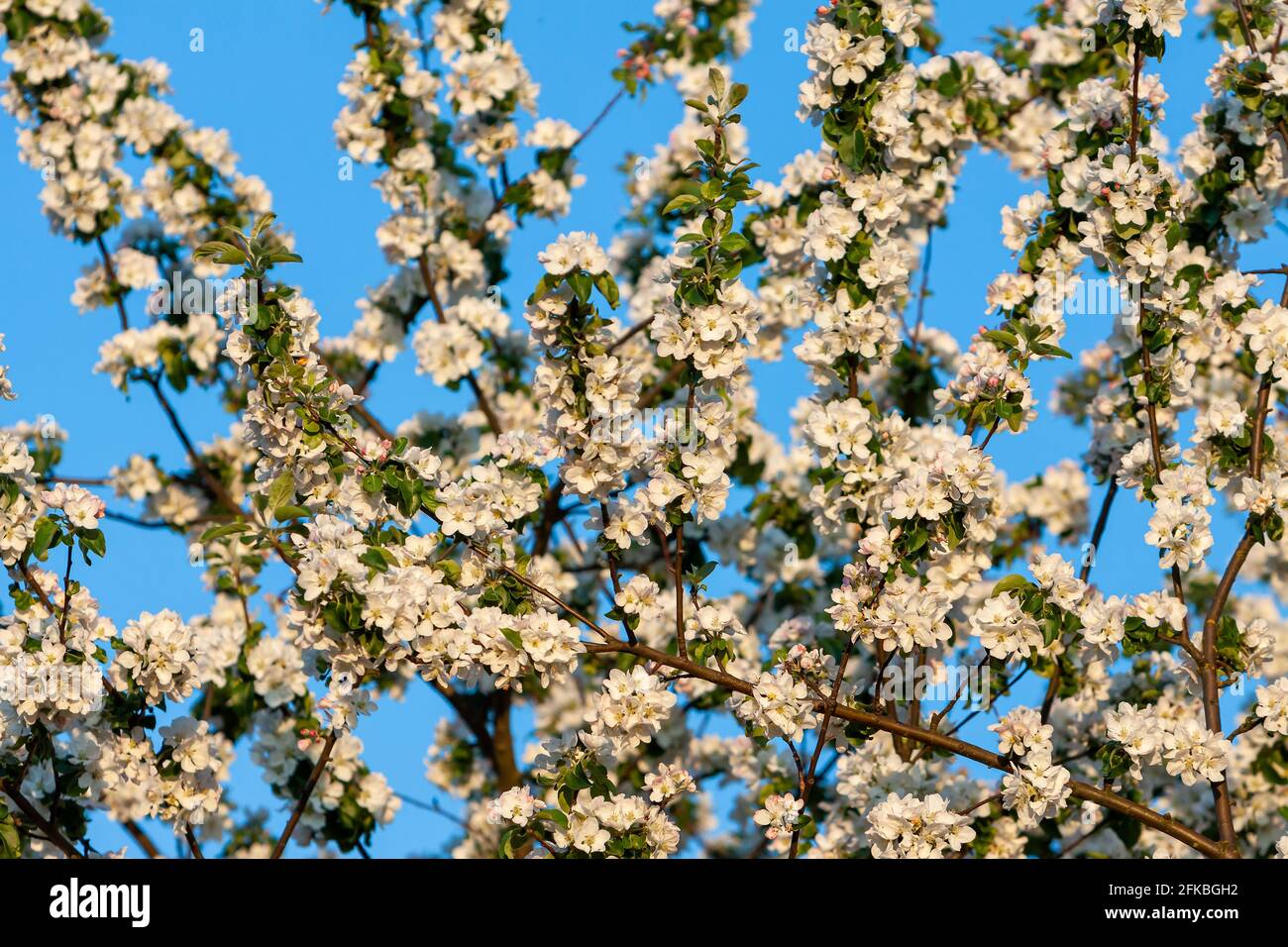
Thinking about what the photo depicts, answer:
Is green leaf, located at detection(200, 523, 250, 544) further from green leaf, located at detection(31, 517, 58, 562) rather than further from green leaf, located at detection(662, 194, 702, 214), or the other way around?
green leaf, located at detection(662, 194, 702, 214)

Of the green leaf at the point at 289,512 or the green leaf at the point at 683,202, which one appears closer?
the green leaf at the point at 289,512

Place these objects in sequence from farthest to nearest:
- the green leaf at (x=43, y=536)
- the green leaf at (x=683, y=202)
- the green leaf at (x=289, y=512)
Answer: the green leaf at (x=43, y=536), the green leaf at (x=683, y=202), the green leaf at (x=289, y=512)

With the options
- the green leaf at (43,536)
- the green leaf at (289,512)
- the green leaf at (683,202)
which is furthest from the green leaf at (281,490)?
the green leaf at (683,202)

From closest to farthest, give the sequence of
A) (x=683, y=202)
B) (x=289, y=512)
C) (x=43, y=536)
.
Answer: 1. (x=289, y=512)
2. (x=683, y=202)
3. (x=43, y=536)

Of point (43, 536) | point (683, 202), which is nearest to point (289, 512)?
point (43, 536)

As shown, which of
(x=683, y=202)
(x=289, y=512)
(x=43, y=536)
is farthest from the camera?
(x=43, y=536)

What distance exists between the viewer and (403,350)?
10633mm

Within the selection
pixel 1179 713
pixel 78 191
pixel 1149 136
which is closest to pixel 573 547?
pixel 78 191

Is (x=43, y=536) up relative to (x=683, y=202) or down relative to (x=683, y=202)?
down

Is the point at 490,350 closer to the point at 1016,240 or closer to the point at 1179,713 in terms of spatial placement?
the point at 1016,240

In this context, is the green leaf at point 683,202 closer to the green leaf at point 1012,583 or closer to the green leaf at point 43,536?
the green leaf at point 1012,583

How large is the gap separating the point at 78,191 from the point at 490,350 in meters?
2.76

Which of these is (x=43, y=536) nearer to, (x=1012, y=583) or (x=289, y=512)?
(x=289, y=512)

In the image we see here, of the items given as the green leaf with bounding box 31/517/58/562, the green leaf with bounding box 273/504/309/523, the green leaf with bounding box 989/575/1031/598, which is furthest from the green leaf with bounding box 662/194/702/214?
the green leaf with bounding box 31/517/58/562
